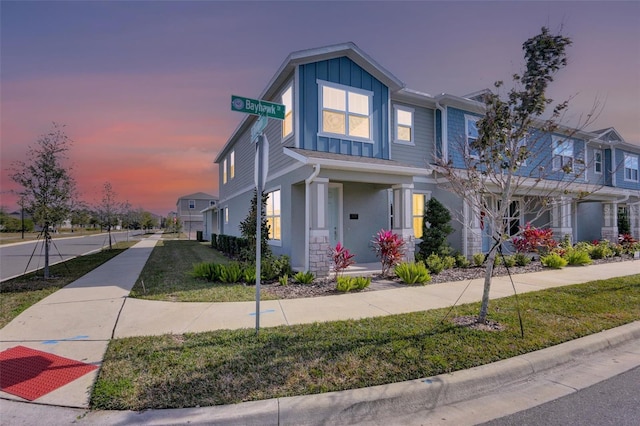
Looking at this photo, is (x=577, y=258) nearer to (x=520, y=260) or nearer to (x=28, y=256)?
(x=520, y=260)

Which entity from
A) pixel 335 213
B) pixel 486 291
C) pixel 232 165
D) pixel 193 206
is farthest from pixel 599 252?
pixel 193 206

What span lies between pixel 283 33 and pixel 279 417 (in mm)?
11424

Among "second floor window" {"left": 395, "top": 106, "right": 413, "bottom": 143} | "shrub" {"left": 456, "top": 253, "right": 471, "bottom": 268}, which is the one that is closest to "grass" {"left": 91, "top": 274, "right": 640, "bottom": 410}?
"shrub" {"left": 456, "top": 253, "right": 471, "bottom": 268}

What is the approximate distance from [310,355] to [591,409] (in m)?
2.84

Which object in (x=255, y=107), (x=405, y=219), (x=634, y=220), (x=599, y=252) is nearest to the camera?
(x=255, y=107)

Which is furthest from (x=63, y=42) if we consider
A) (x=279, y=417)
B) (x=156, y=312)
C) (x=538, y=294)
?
(x=538, y=294)

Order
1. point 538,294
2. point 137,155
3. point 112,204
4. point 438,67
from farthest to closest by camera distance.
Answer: point 112,204, point 137,155, point 438,67, point 538,294

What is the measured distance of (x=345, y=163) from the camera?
29.5 ft

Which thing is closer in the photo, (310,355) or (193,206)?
(310,355)

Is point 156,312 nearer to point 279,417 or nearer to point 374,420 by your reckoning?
point 279,417

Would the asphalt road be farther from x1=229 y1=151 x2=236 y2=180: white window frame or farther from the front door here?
x1=229 y1=151 x2=236 y2=180: white window frame

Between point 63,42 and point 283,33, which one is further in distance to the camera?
point 283,33

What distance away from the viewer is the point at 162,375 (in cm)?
354

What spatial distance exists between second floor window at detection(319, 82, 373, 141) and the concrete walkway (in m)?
5.29
